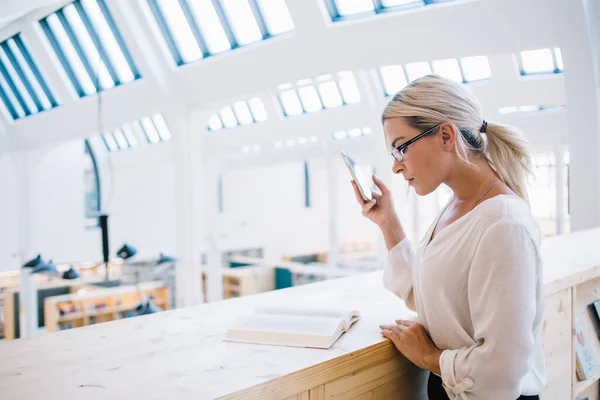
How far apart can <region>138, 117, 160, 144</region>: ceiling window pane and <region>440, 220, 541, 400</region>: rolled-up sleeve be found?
15641mm

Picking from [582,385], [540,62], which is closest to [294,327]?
[582,385]

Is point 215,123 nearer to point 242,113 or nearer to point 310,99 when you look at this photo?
point 242,113

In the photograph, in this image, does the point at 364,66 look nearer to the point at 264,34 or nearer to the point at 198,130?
the point at 264,34

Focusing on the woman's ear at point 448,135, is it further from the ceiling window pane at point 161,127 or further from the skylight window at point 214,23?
the ceiling window pane at point 161,127

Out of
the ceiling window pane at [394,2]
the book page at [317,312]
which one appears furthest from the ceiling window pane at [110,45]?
the book page at [317,312]

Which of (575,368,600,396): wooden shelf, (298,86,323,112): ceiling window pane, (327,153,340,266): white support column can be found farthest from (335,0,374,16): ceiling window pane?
(327,153,340,266): white support column

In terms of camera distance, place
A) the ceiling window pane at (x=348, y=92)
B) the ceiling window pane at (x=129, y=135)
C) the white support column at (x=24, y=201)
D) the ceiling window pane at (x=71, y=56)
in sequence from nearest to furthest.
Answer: the ceiling window pane at (x=71, y=56), the ceiling window pane at (x=348, y=92), the white support column at (x=24, y=201), the ceiling window pane at (x=129, y=135)

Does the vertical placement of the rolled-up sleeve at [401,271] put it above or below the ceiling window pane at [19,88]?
below

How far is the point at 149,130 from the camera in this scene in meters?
16.2

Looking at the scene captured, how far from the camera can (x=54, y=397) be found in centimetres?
124

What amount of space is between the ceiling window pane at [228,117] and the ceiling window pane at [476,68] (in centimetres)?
600

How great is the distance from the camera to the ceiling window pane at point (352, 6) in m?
7.25

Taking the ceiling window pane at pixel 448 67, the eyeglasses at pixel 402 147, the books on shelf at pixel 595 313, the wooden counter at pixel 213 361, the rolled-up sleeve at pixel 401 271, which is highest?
the ceiling window pane at pixel 448 67

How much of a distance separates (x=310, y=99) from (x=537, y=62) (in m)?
4.75
